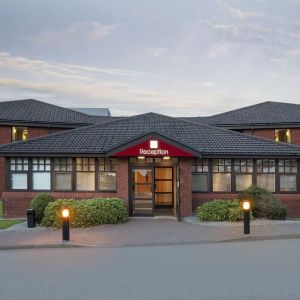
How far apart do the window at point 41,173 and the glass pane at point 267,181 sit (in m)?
9.95

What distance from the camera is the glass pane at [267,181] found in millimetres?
20094

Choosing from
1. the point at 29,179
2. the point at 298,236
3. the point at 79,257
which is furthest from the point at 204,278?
the point at 29,179

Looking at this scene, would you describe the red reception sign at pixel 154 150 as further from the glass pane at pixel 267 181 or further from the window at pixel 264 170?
the glass pane at pixel 267 181

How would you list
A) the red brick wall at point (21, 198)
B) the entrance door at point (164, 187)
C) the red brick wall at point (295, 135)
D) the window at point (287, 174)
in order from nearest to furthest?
1. the red brick wall at point (21, 198)
2. the window at point (287, 174)
3. the entrance door at point (164, 187)
4. the red brick wall at point (295, 135)

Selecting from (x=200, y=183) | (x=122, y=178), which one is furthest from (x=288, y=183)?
(x=122, y=178)

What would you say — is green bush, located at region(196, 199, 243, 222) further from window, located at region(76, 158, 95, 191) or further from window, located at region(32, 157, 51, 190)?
window, located at region(32, 157, 51, 190)

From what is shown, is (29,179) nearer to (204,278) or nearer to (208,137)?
(208,137)

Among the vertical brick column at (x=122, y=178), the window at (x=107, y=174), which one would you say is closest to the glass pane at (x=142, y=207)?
the vertical brick column at (x=122, y=178)

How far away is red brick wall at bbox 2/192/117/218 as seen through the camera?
19.5 metres

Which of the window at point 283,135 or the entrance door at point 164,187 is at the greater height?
the window at point 283,135

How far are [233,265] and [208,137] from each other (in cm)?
1202

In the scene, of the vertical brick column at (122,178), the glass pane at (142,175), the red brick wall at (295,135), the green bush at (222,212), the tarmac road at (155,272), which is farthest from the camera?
the red brick wall at (295,135)

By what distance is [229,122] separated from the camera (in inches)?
1220

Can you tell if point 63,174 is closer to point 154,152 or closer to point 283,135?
point 154,152
